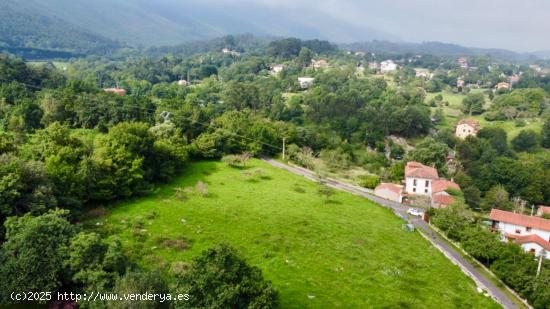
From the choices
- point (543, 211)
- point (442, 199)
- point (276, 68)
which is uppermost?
point (276, 68)

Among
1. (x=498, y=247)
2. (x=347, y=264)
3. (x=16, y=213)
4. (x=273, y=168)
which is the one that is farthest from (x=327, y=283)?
(x=273, y=168)

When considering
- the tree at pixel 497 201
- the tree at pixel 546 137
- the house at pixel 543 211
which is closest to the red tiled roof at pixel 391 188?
the tree at pixel 497 201

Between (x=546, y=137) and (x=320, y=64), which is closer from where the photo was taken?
(x=546, y=137)

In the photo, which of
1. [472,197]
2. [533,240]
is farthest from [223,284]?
A: [472,197]

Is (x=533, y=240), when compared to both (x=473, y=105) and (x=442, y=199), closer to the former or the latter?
(x=442, y=199)

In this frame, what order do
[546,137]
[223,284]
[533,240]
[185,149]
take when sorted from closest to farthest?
[223,284] → [533,240] → [185,149] → [546,137]

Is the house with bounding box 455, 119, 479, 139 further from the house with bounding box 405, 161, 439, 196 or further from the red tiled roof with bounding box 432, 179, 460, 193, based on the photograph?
the house with bounding box 405, 161, 439, 196
